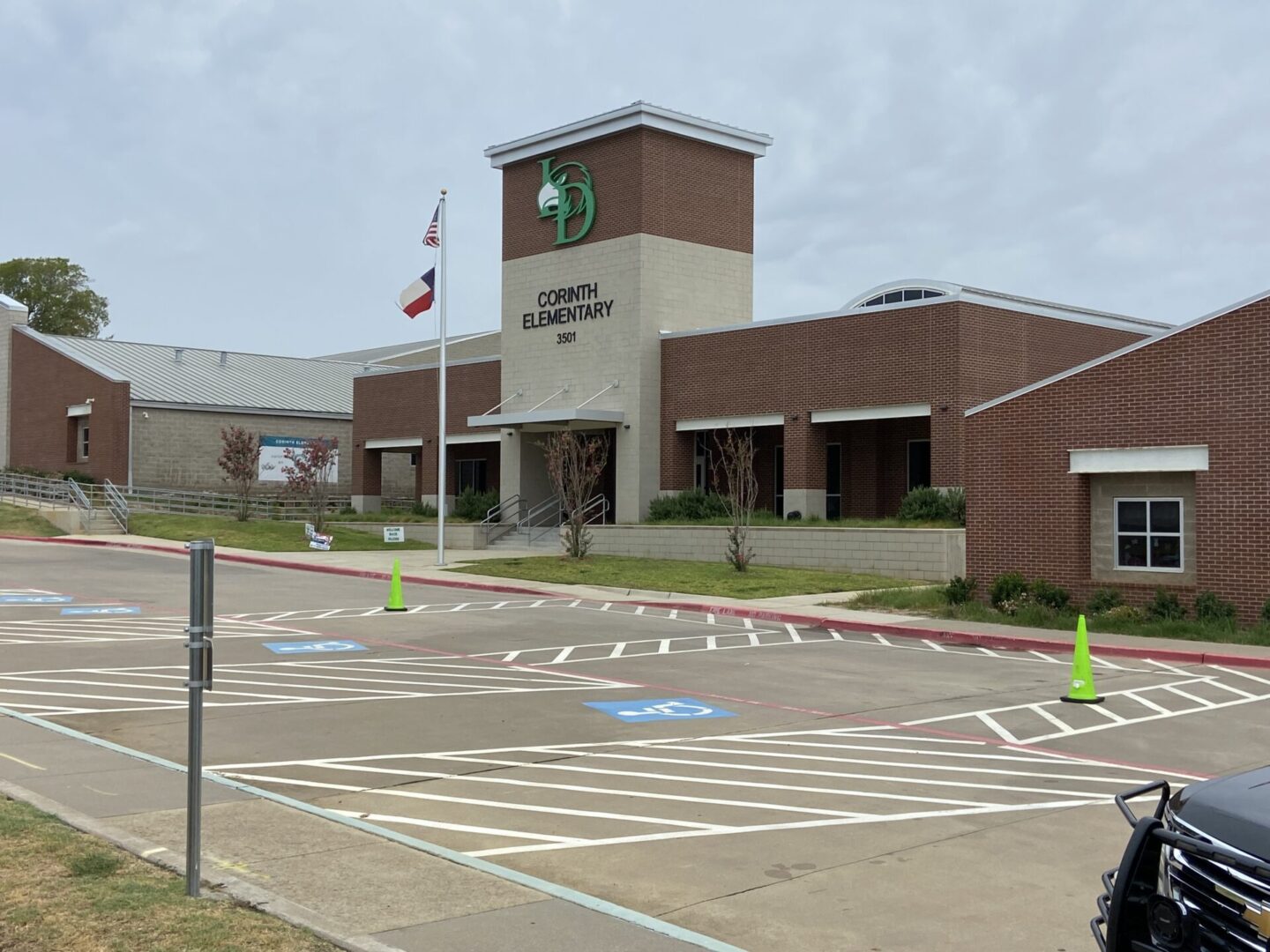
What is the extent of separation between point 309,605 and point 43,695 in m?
10.7

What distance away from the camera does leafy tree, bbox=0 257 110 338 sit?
3504 inches

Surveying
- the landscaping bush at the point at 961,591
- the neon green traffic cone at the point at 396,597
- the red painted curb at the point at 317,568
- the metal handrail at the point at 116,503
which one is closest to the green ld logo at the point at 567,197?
the red painted curb at the point at 317,568

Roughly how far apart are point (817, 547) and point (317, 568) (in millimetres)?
12917

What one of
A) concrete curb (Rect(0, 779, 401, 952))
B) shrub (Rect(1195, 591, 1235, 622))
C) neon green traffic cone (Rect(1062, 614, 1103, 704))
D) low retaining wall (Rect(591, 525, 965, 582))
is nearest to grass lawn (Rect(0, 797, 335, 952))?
concrete curb (Rect(0, 779, 401, 952))

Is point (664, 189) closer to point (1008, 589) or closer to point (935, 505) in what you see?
point (935, 505)

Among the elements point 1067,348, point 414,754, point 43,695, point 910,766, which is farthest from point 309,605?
point 1067,348

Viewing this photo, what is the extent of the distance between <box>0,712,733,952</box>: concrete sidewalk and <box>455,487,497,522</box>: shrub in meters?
36.3

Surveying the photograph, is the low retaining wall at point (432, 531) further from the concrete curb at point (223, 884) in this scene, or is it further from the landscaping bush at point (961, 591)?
the concrete curb at point (223, 884)

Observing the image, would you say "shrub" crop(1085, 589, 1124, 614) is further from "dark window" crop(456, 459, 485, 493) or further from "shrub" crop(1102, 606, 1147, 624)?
"dark window" crop(456, 459, 485, 493)

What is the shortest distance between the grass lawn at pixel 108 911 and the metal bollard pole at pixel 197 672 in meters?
0.21

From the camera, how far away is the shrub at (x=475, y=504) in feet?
149

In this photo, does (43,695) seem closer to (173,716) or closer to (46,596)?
(173,716)

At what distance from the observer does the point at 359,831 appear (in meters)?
Answer: 7.62

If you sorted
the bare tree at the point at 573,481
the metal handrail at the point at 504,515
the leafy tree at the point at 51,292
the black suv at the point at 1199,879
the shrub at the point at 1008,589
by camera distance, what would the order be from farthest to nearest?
the leafy tree at the point at 51,292 → the metal handrail at the point at 504,515 → the bare tree at the point at 573,481 → the shrub at the point at 1008,589 → the black suv at the point at 1199,879
